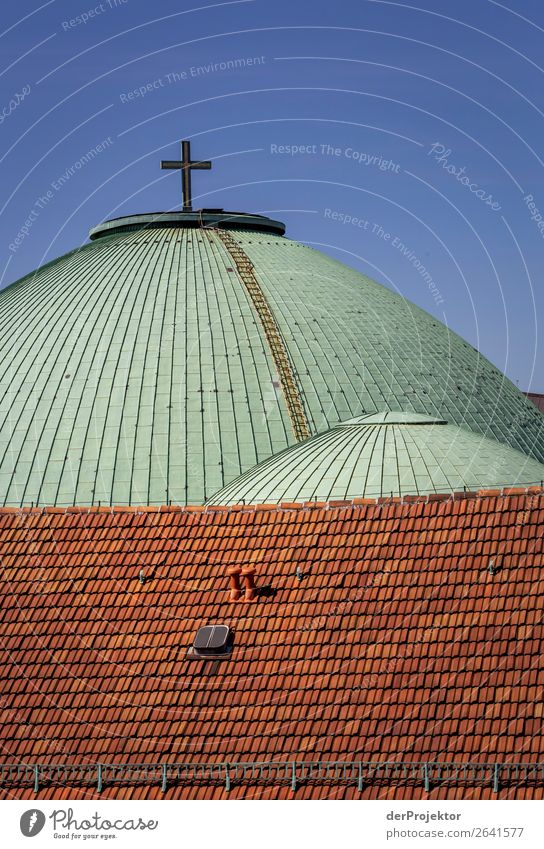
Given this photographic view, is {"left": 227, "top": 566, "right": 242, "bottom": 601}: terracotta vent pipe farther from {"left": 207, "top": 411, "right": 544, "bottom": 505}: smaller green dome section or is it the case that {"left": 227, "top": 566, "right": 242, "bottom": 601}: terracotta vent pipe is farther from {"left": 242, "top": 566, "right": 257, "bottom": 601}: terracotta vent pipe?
{"left": 207, "top": 411, "right": 544, "bottom": 505}: smaller green dome section

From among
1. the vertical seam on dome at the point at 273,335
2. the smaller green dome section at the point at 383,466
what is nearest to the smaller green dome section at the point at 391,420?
the smaller green dome section at the point at 383,466

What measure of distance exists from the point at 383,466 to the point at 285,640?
11464 millimetres

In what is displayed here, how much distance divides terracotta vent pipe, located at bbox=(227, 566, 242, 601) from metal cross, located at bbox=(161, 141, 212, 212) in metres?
27.8

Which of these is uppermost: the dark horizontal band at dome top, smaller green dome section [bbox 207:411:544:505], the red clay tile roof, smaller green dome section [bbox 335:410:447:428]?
the dark horizontal band at dome top

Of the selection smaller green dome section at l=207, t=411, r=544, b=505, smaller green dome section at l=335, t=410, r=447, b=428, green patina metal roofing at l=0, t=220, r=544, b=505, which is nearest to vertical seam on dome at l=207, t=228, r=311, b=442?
green patina metal roofing at l=0, t=220, r=544, b=505

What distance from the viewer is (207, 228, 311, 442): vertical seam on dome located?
158 feet

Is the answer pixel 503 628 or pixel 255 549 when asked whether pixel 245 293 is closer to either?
pixel 255 549

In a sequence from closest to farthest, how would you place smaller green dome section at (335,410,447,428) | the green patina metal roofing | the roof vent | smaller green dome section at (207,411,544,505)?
the roof vent
smaller green dome section at (207,411,544,505)
smaller green dome section at (335,410,447,428)
the green patina metal roofing

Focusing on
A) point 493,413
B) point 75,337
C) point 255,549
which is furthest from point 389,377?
point 255,549

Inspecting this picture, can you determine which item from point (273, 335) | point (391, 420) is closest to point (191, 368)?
point (273, 335)

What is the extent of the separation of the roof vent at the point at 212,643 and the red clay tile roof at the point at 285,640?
0.50ft

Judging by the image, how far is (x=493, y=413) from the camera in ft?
174

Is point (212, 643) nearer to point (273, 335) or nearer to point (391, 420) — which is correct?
point (391, 420)

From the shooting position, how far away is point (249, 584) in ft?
98.9
